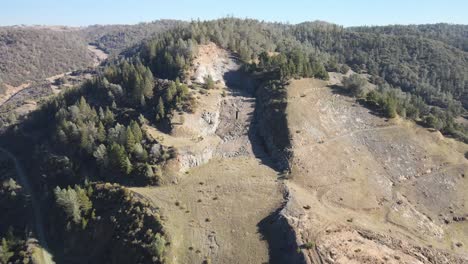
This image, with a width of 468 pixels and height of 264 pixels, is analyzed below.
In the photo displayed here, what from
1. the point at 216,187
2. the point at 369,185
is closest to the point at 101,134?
the point at 216,187

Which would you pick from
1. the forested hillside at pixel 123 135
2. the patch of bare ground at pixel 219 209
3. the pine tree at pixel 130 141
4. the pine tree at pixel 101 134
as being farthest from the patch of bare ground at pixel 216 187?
the pine tree at pixel 101 134

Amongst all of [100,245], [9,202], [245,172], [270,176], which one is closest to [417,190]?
[270,176]

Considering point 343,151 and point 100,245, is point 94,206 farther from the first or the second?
point 343,151

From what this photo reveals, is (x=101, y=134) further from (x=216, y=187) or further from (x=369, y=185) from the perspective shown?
(x=369, y=185)

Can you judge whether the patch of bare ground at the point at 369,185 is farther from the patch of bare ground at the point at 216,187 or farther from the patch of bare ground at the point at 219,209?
the patch of bare ground at the point at 216,187

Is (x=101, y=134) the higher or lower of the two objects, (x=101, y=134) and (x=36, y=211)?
the higher
